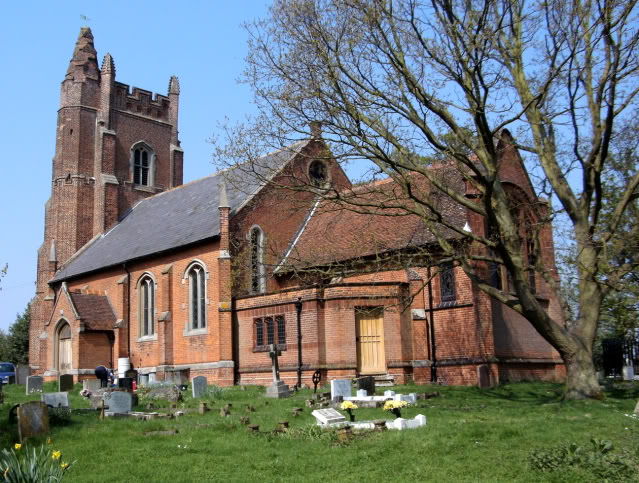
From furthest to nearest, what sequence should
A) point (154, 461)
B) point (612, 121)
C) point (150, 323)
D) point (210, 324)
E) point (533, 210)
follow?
point (150, 323), point (210, 324), point (533, 210), point (612, 121), point (154, 461)

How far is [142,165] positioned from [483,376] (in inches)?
1123

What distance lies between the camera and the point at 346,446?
11.9 meters

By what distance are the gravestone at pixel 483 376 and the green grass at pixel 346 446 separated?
5.56 m

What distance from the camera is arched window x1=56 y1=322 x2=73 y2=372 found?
115 feet

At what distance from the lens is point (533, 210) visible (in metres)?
26.5

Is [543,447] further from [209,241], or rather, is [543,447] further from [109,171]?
[109,171]

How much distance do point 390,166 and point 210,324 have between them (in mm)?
14982

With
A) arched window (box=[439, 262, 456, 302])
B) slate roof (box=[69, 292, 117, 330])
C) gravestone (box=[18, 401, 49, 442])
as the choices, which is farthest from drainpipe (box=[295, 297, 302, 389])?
slate roof (box=[69, 292, 117, 330])

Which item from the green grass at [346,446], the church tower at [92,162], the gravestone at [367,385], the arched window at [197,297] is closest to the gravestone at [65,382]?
the arched window at [197,297]

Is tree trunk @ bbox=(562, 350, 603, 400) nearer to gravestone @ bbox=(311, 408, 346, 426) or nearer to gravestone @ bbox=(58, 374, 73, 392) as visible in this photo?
gravestone @ bbox=(311, 408, 346, 426)

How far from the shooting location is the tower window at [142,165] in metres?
43.6

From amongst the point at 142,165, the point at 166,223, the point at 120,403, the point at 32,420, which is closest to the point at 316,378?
the point at 120,403

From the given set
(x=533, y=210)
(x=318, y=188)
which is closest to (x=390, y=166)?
(x=318, y=188)

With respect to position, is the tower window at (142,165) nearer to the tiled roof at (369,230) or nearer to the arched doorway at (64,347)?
the arched doorway at (64,347)
